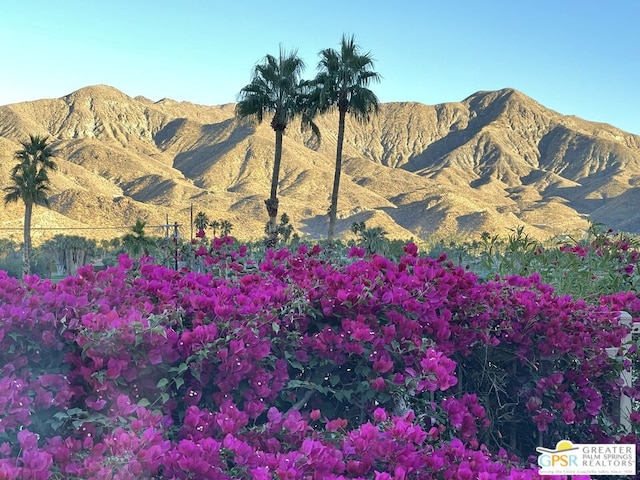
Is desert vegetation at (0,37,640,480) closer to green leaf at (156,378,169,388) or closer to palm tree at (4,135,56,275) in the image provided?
green leaf at (156,378,169,388)

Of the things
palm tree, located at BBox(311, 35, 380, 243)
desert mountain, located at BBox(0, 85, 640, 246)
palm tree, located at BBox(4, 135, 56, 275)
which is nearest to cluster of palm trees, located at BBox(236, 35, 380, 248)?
palm tree, located at BBox(311, 35, 380, 243)

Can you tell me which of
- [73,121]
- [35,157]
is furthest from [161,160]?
[35,157]

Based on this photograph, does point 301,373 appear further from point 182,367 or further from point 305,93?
point 305,93

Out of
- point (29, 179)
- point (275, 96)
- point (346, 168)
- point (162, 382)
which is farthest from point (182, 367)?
point (346, 168)

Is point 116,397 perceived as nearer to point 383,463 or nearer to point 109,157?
point 383,463

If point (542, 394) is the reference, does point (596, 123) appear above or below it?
above

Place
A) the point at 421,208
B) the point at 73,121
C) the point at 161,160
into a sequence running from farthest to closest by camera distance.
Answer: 1. the point at 73,121
2. the point at 161,160
3. the point at 421,208

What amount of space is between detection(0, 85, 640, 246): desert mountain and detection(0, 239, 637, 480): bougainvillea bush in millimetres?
57022

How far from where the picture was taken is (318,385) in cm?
304

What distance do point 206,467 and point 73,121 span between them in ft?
566

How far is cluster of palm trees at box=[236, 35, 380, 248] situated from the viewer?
→ 28281mm

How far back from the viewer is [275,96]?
1129 inches

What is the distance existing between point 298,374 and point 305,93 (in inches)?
1069

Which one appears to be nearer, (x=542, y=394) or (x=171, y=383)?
(x=171, y=383)
